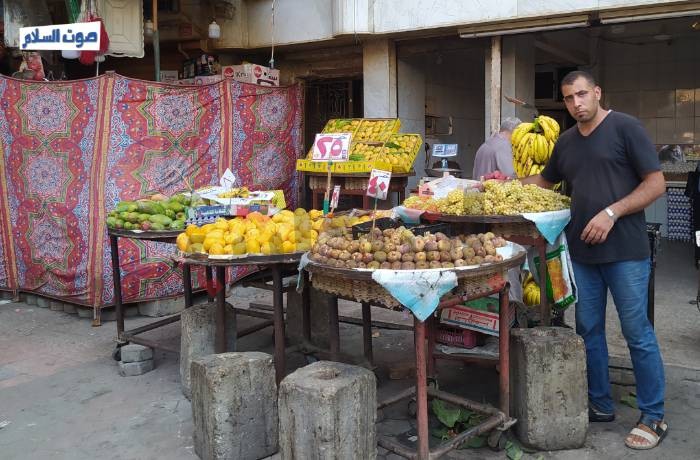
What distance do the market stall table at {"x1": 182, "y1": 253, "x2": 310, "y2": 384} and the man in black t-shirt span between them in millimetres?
1895

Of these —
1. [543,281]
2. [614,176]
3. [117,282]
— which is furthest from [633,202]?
[117,282]

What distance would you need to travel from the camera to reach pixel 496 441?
3818 mm

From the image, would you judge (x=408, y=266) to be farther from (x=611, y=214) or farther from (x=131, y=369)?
(x=131, y=369)

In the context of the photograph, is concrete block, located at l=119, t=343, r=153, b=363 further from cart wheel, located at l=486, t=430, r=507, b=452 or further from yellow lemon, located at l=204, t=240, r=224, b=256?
cart wheel, located at l=486, t=430, r=507, b=452

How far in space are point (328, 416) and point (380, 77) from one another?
21.2 feet

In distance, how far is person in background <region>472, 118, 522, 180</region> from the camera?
667 cm

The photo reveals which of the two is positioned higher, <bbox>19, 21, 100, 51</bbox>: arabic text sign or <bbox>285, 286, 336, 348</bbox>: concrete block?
<bbox>19, 21, 100, 51</bbox>: arabic text sign

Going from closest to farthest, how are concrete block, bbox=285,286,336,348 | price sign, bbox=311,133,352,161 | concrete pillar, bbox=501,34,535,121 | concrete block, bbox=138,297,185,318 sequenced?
price sign, bbox=311,133,352,161 → concrete block, bbox=285,286,336,348 → concrete block, bbox=138,297,185,318 → concrete pillar, bbox=501,34,535,121

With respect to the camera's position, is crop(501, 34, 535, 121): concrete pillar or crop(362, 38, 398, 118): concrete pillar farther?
crop(362, 38, 398, 118): concrete pillar

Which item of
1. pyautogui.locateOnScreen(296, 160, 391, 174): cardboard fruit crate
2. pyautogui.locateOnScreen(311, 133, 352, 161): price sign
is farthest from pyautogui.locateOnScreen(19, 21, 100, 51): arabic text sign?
pyautogui.locateOnScreen(296, 160, 391, 174): cardboard fruit crate

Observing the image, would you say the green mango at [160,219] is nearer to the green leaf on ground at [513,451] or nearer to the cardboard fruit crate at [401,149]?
A: the green leaf on ground at [513,451]

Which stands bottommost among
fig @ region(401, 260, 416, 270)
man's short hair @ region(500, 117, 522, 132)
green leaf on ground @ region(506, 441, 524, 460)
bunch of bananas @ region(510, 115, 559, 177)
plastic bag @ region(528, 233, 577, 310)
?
green leaf on ground @ region(506, 441, 524, 460)

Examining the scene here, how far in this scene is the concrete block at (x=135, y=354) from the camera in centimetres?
539

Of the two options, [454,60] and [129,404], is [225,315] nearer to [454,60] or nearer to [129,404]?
[129,404]
